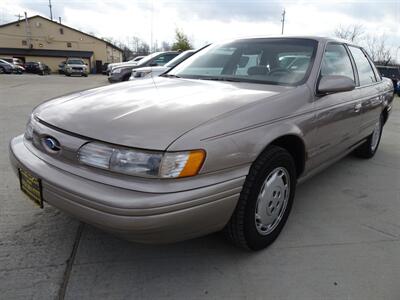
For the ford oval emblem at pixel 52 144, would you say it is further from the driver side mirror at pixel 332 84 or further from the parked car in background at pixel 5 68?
the parked car in background at pixel 5 68

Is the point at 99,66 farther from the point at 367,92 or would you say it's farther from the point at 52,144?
the point at 52,144

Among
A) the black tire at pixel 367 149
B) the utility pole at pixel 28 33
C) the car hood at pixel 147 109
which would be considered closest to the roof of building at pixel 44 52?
the utility pole at pixel 28 33

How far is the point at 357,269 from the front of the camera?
7.11 ft

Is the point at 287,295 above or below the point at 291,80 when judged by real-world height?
below

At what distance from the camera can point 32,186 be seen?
6.72 ft

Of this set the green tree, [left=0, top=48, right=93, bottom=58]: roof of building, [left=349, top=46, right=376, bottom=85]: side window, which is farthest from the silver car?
[left=0, top=48, right=93, bottom=58]: roof of building

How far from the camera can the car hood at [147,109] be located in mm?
1765

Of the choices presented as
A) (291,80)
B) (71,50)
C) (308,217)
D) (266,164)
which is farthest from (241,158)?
(71,50)

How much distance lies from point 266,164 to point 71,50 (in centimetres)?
5147

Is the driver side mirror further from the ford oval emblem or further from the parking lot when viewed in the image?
the ford oval emblem

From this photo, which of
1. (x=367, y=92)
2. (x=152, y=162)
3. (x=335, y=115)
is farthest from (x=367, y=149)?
(x=152, y=162)

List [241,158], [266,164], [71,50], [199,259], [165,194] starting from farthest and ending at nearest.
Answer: [71,50] < [199,259] < [266,164] < [241,158] < [165,194]

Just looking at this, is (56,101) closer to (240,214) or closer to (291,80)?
(240,214)

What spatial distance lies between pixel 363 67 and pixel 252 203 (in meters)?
2.65
